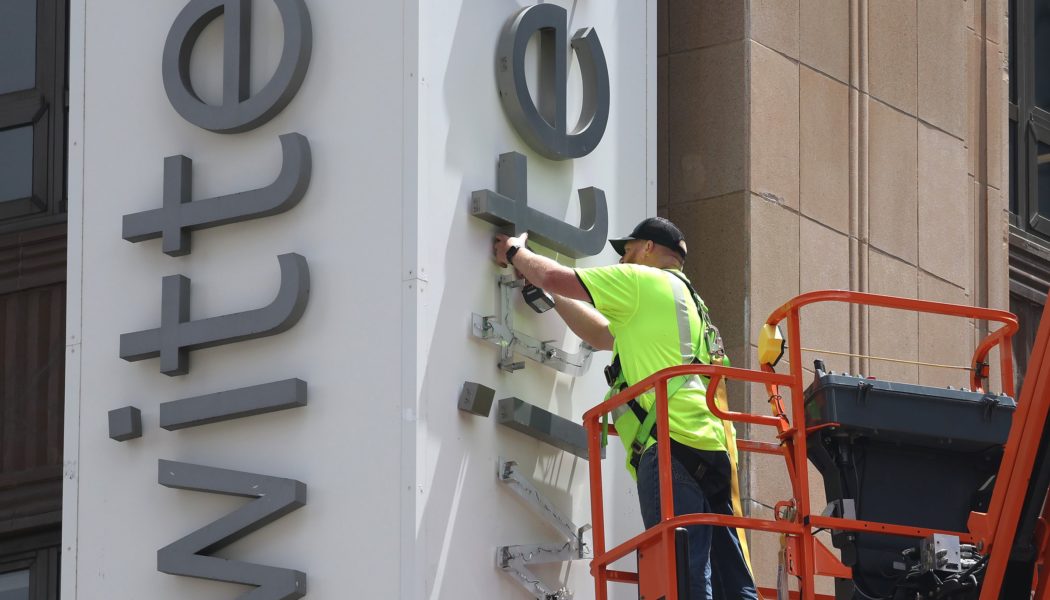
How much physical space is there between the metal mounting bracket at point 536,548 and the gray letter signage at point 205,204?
6.32 feet

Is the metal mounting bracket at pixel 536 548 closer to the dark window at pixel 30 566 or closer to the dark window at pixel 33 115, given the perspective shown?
the dark window at pixel 30 566

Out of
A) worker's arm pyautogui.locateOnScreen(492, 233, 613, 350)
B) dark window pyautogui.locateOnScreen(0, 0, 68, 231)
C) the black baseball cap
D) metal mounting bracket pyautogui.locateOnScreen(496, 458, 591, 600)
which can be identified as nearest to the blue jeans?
metal mounting bracket pyautogui.locateOnScreen(496, 458, 591, 600)

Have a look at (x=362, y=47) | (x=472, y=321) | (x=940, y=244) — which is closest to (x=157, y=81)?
(x=362, y=47)

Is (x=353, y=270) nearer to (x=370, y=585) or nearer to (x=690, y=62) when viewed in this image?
(x=370, y=585)

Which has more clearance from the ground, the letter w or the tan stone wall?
the tan stone wall

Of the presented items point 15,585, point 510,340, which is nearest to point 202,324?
point 510,340

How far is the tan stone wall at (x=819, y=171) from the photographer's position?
1300cm

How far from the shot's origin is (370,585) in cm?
1006

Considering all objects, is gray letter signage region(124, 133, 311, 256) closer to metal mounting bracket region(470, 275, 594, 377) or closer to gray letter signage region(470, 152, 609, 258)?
gray letter signage region(470, 152, 609, 258)

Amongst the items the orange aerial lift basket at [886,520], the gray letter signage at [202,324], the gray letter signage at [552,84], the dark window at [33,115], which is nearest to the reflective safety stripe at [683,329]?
the orange aerial lift basket at [886,520]

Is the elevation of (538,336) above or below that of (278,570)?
above

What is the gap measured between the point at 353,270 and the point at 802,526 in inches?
116

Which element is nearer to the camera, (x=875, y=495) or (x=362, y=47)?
(x=875, y=495)

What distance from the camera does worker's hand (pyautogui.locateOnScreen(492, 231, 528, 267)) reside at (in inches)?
427
